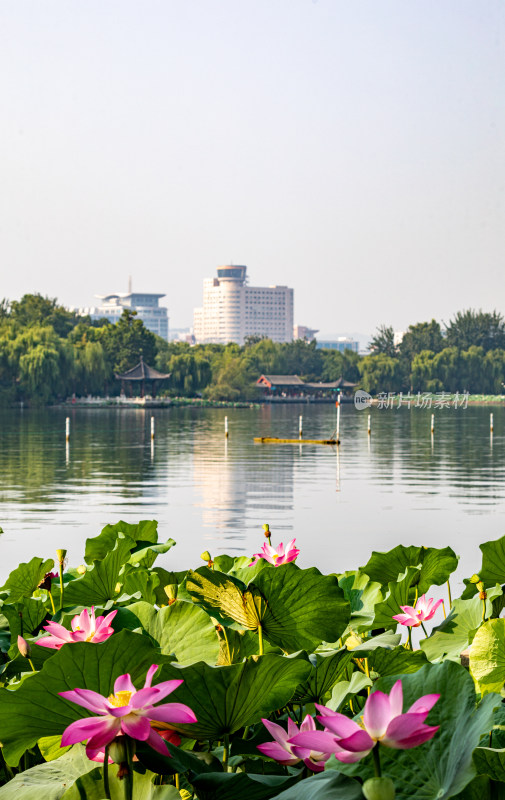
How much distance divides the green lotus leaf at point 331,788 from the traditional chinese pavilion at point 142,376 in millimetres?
71216

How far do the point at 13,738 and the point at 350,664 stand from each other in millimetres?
654

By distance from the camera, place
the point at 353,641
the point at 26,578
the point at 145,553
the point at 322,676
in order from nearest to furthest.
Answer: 1. the point at 322,676
2. the point at 353,641
3. the point at 26,578
4. the point at 145,553

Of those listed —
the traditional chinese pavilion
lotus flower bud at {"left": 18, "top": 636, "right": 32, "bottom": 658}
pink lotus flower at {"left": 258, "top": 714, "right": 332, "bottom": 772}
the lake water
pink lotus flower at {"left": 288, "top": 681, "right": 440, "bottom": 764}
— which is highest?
the traditional chinese pavilion

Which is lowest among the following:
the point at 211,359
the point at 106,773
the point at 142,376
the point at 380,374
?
the point at 106,773

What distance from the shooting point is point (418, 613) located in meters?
1.83

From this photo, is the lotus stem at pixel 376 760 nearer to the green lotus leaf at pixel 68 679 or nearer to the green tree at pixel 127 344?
the green lotus leaf at pixel 68 679

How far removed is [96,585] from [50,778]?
3.53 ft

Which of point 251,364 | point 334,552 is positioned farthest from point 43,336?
Result: point 334,552

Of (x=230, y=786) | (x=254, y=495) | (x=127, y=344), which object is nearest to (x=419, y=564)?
(x=230, y=786)

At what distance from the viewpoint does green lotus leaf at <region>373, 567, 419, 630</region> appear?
193cm

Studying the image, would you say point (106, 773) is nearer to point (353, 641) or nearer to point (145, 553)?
point (353, 641)

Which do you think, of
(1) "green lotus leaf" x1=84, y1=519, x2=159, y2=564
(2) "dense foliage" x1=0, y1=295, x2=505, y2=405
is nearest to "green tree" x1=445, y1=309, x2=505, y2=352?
(2) "dense foliage" x1=0, y1=295, x2=505, y2=405

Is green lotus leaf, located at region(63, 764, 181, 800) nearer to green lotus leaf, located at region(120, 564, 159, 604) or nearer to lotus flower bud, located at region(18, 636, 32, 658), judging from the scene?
lotus flower bud, located at region(18, 636, 32, 658)

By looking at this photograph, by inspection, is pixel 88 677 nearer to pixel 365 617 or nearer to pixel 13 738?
pixel 13 738
